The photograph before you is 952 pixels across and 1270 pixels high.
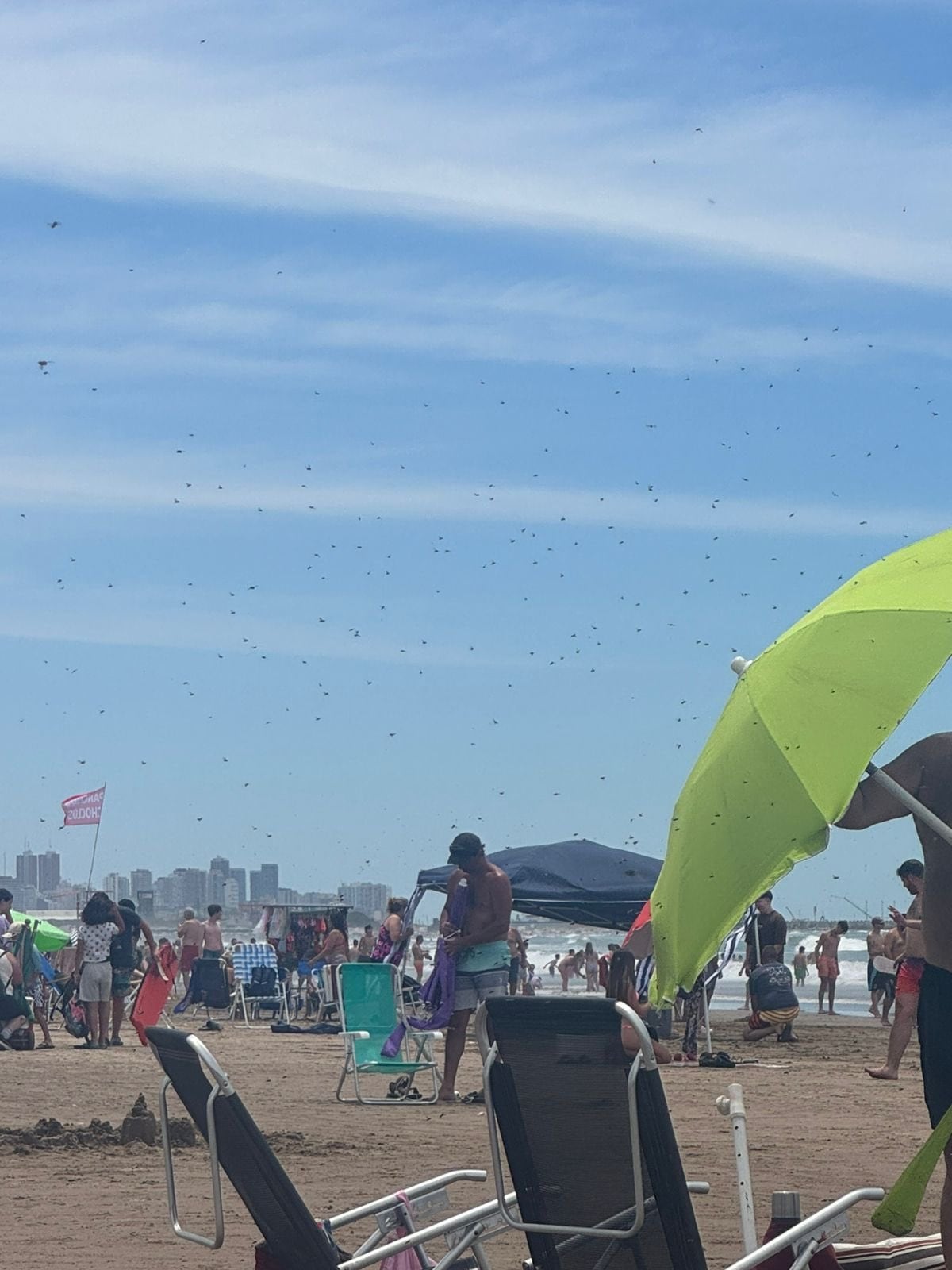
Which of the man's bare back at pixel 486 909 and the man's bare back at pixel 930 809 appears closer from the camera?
the man's bare back at pixel 930 809

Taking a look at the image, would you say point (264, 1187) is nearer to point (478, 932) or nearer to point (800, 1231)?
point (800, 1231)

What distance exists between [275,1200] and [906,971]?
8717 millimetres

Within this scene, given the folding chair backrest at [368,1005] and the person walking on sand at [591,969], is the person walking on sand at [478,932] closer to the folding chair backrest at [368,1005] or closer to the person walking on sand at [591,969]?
the folding chair backrest at [368,1005]

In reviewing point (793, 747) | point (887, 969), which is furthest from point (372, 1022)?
point (887, 969)

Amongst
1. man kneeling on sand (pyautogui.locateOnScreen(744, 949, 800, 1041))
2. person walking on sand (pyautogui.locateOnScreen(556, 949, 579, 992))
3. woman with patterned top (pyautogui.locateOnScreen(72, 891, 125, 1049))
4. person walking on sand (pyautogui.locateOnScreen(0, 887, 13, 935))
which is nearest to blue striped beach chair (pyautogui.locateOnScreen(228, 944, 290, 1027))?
person walking on sand (pyautogui.locateOnScreen(0, 887, 13, 935))

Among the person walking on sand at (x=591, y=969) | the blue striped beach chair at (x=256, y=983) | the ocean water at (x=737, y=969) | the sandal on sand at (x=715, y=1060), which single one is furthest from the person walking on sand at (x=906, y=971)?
the person walking on sand at (x=591, y=969)

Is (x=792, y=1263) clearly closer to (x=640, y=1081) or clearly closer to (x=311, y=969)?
(x=640, y=1081)

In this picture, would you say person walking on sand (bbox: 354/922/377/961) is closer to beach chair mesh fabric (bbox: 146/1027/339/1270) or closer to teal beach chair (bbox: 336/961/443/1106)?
teal beach chair (bbox: 336/961/443/1106)

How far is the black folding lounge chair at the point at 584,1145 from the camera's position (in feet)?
13.4

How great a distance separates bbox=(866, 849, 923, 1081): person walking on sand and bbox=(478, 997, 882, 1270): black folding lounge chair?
693 cm

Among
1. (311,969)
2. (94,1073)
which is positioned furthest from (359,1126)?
(311,969)

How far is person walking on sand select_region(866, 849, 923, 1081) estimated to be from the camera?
1135cm

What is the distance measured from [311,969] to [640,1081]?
74.4 feet

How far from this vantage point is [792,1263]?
13.2 feet
